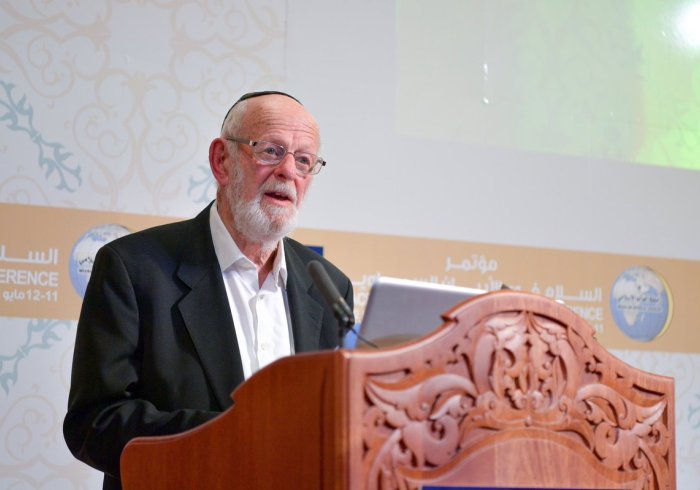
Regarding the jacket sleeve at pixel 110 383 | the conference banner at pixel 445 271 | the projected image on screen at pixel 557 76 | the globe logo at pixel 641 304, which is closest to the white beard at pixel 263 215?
the jacket sleeve at pixel 110 383

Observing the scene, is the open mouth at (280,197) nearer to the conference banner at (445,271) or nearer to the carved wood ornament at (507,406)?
the conference banner at (445,271)

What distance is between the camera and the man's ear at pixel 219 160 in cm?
273

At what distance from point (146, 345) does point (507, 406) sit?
1.04 m

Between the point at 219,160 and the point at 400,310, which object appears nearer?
the point at 400,310

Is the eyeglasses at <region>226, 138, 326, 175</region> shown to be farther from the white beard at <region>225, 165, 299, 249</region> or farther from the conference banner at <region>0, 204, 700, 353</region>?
the conference banner at <region>0, 204, 700, 353</region>

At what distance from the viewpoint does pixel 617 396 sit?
1615 millimetres

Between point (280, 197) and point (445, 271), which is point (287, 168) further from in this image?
point (445, 271)

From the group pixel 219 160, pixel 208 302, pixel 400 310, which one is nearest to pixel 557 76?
pixel 219 160

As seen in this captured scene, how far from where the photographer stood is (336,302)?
1646 mm

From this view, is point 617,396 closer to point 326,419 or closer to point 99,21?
point 326,419

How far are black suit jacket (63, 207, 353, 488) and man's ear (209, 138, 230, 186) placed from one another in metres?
0.30

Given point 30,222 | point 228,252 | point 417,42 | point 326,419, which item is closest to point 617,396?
point 326,419

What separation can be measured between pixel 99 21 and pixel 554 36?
2060 mm

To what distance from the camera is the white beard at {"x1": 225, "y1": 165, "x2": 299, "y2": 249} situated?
2570mm
